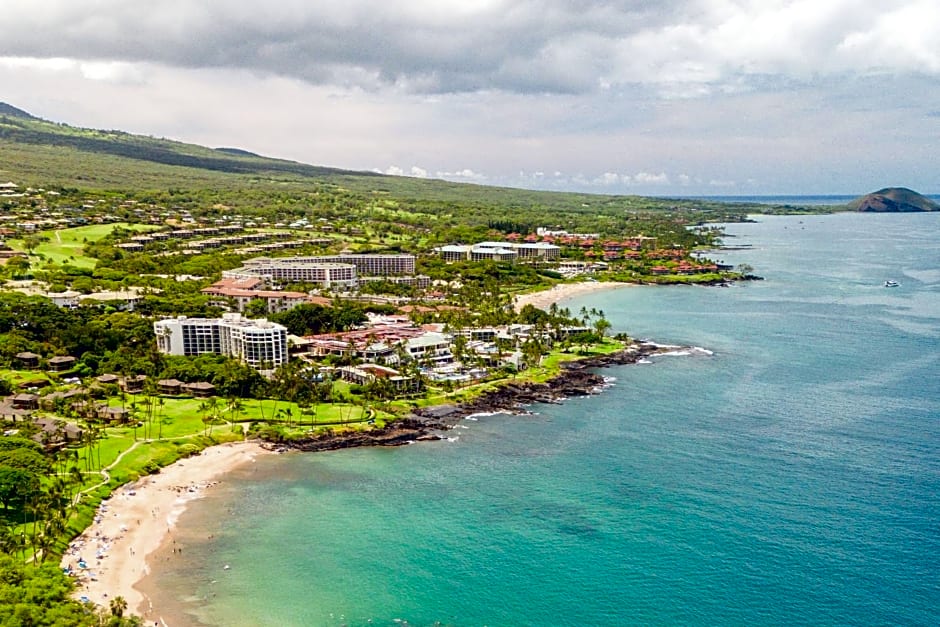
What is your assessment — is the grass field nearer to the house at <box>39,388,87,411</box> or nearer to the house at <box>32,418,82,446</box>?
the house at <box>39,388,87,411</box>

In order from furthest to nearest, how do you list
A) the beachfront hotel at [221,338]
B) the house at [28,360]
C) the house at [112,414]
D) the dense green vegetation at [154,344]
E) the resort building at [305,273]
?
1. the resort building at [305,273]
2. the beachfront hotel at [221,338]
3. the house at [28,360]
4. the house at [112,414]
5. the dense green vegetation at [154,344]

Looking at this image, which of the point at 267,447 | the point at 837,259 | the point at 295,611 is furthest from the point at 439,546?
the point at 837,259

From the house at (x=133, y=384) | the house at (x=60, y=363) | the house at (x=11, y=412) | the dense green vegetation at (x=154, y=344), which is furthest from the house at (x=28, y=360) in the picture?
the house at (x=11, y=412)

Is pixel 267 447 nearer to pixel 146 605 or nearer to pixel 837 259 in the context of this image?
pixel 146 605

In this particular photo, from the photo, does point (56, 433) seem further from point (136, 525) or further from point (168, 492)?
point (136, 525)

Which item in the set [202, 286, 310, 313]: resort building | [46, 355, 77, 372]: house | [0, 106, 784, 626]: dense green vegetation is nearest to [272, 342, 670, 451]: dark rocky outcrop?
[0, 106, 784, 626]: dense green vegetation

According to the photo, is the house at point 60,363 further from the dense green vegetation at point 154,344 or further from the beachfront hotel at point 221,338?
the beachfront hotel at point 221,338
